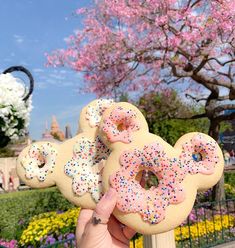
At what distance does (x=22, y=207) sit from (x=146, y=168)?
812 cm

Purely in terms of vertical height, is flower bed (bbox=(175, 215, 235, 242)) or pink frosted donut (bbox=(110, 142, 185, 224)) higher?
pink frosted donut (bbox=(110, 142, 185, 224))

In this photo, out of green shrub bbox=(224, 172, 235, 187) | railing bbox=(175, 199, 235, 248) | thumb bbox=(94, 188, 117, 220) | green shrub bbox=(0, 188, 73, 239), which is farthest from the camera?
green shrub bbox=(224, 172, 235, 187)

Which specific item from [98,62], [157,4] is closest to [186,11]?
[157,4]

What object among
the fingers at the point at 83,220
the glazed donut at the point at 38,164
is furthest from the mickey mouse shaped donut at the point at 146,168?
the glazed donut at the point at 38,164

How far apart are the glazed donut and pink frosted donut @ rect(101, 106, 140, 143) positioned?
0.48 meters

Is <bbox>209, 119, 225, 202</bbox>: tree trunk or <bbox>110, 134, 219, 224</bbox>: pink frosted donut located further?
<bbox>209, 119, 225, 202</bbox>: tree trunk

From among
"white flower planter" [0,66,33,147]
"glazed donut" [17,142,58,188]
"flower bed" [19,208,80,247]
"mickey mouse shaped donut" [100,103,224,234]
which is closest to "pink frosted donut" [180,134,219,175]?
"mickey mouse shaped donut" [100,103,224,234]

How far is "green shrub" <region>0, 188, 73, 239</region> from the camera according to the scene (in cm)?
866

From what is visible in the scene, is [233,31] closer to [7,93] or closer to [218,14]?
[218,14]

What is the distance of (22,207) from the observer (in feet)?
34.3

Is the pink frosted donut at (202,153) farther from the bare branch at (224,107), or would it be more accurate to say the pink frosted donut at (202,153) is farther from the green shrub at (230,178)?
the green shrub at (230,178)

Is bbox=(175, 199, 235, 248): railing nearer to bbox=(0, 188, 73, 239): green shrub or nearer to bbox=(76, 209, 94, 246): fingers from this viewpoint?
bbox=(0, 188, 73, 239): green shrub

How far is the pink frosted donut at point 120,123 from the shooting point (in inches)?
116

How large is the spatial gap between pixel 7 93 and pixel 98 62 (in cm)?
623
